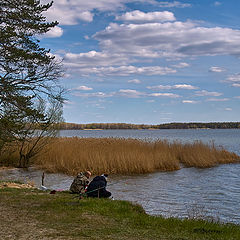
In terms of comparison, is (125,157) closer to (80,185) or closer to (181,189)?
(181,189)

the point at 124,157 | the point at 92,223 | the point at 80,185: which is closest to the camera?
the point at 92,223

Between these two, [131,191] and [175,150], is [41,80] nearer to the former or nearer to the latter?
[131,191]

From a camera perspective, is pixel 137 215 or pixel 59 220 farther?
pixel 137 215

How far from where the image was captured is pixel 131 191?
13336 millimetres

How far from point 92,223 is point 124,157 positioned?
12.1 m

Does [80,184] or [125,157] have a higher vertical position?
[125,157]

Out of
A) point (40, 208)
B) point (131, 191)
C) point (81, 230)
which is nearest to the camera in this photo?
point (81, 230)

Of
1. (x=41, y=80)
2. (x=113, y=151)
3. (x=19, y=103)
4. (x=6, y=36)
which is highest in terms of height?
(x=6, y=36)

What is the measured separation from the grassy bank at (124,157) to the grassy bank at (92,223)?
9658mm

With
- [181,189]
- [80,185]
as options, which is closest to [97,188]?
[80,185]

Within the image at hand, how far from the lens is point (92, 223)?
21.5 feet

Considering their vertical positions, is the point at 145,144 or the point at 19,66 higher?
the point at 19,66

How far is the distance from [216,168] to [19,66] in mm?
14504

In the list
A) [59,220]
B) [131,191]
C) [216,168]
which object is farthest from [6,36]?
[216,168]
